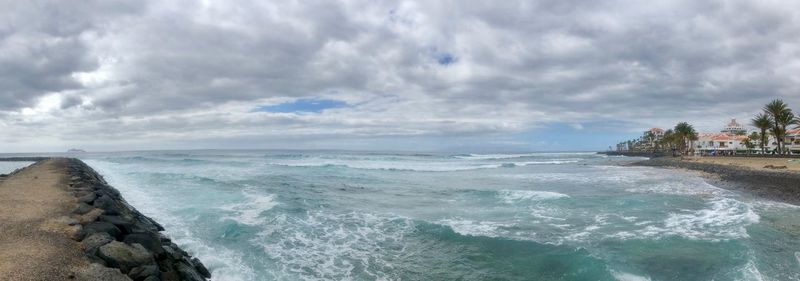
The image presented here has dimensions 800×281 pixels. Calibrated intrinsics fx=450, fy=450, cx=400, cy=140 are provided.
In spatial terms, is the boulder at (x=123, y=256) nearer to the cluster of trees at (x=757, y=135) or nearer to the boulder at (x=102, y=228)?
the boulder at (x=102, y=228)

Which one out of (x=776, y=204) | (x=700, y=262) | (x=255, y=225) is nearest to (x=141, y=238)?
(x=255, y=225)

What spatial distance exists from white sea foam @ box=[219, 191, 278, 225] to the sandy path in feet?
14.9

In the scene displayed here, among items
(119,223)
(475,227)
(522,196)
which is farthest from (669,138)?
(119,223)

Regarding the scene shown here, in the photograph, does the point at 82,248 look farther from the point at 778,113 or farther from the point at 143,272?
the point at 778,113

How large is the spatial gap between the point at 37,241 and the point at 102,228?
1168mm

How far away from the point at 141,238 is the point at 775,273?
1167 cm

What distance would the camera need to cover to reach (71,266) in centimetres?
604

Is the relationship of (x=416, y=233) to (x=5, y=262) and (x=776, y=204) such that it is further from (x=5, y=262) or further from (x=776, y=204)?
(x=776, y=204)

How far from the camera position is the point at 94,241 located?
7180 millimetres

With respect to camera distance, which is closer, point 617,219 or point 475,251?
point 475,251

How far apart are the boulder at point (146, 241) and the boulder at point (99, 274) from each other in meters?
1.88

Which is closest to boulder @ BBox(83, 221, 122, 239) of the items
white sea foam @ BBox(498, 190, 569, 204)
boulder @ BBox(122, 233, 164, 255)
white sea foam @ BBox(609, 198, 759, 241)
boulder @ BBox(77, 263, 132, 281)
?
boulder @ BBox(122, 233, 164, 255)

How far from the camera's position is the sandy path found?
5.77 meters

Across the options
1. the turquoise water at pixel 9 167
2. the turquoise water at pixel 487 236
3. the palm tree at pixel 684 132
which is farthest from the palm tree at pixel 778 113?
the turquoise water at pixel 9 167
